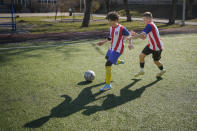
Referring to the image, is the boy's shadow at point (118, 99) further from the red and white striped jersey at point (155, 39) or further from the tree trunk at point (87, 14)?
the tree trunk at point (87, 14)

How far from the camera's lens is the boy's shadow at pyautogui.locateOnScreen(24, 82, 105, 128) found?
12.6ft

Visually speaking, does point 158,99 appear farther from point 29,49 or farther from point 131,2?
point 131,2

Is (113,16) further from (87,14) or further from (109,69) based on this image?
(87,14)

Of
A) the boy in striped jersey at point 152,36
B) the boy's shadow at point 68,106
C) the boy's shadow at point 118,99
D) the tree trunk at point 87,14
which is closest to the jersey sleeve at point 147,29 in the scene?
the boy in striped jersey at point 152,36

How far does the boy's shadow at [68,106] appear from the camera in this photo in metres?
3.84

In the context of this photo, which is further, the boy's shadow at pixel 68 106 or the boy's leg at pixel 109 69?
the boy's leg at pixel 109 69

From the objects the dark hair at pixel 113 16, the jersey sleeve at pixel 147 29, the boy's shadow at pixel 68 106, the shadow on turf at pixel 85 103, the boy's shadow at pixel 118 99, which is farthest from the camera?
the jersey sleeve at pixel 147 29

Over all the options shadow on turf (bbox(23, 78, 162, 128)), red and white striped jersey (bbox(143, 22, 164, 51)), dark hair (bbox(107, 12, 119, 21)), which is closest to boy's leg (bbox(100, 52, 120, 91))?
shadow on turf (bbox(23, 78, 162, 128))

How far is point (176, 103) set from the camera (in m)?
4.62

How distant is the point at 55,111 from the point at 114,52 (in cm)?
216

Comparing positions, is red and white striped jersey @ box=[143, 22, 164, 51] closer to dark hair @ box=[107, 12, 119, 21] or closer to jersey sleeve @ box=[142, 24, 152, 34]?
jersey sleeve @ box=[142, 24, 152, 34]

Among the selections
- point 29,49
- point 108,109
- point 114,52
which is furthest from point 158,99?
point 29,49

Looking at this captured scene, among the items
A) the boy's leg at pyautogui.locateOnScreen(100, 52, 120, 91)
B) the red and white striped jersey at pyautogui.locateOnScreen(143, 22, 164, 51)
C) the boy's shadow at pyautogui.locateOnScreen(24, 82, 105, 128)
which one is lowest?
the boy's shadow at pyautogui.locateOnScreen(24, 82, 105, 128)

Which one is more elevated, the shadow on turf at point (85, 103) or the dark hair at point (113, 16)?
the dark hair at point (113, 16)
